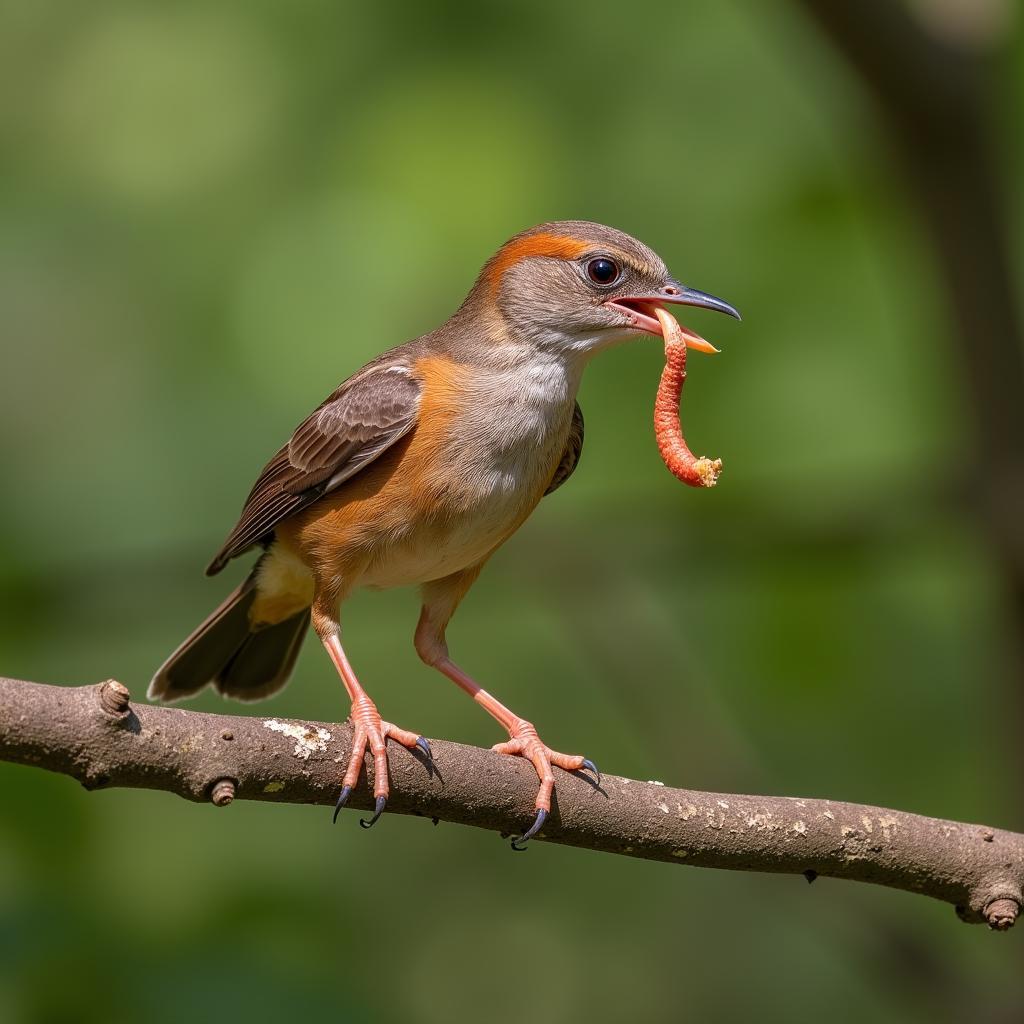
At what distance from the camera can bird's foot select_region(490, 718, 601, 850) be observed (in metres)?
4.63

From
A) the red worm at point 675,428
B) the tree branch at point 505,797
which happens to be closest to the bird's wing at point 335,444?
the red worm at point 675,428

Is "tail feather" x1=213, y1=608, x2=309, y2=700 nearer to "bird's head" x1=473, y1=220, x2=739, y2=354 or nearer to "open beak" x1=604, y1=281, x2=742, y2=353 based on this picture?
"bird's head" x1=473, y1=220, x2=739, y2=354

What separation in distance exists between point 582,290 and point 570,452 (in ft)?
2.27

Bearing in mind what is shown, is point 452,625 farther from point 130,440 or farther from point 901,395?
point 901,395

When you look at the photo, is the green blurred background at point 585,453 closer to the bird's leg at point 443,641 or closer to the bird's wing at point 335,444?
the bird's leg at point 443,641

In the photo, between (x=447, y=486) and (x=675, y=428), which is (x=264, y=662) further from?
(x=675, y=428)

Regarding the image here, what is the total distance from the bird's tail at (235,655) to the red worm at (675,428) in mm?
2373

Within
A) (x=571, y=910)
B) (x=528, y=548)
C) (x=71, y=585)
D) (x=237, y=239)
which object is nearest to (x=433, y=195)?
(x=237, y=239)

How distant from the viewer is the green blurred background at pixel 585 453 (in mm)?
8000

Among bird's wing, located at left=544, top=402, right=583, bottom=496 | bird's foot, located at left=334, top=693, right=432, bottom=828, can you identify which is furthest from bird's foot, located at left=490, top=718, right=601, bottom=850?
bird's wing, located at left=544, top=402, right=583, bottom=496

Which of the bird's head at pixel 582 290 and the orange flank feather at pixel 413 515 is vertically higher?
the bird's head at pixel 582 290

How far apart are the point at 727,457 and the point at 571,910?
4.35 m

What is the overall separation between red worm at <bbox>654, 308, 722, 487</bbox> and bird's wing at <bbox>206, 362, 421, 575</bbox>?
1.05 meters

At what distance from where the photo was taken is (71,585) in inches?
304
